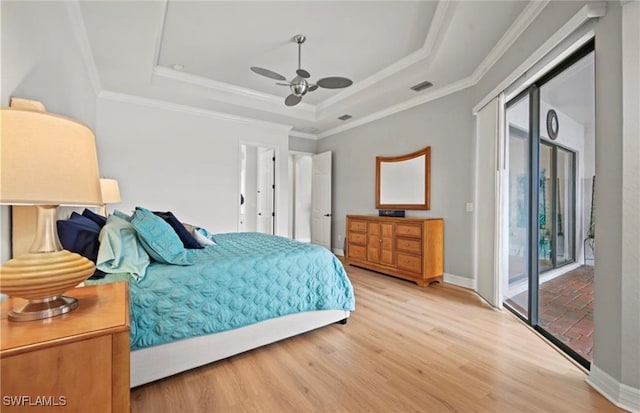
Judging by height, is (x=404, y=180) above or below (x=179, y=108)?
below

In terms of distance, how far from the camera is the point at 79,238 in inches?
66.4

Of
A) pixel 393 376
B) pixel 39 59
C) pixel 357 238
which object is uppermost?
pixel 39 59

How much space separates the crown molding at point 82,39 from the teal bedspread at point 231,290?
2179 millimetres

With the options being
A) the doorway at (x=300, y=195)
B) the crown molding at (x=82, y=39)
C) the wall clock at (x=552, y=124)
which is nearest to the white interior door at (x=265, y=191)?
the doorway at (x=300, y=195)

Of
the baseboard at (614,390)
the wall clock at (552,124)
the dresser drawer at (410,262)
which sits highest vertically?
the wall clock at (552,124)

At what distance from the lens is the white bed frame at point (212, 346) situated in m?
1.71

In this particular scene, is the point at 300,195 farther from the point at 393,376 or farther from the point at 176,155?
the point at 393,376

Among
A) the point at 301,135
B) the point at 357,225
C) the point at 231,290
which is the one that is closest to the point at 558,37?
the point at 231,290

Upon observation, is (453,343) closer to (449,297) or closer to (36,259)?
(449,297)

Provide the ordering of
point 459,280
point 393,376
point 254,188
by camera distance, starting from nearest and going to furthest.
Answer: point 393,376
point 459,280
point 254,188

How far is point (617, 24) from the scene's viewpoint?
1640 mm

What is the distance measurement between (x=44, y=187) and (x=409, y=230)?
12.2 ft

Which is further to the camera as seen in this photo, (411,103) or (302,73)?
(411,103)

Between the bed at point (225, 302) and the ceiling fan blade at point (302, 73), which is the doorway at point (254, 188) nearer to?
the ceiling fan blade at point (302, 73)
